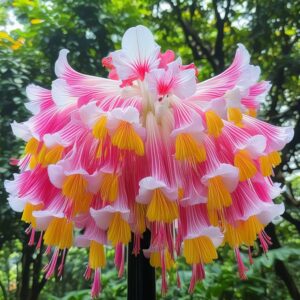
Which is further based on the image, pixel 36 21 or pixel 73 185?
pixel 36 21

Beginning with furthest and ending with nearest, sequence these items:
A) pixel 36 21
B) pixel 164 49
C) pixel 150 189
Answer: pixel 164 49, pixel 36 21, pixel 150 189

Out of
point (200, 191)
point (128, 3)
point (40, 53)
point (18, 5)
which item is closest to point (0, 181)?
point (40, 53)

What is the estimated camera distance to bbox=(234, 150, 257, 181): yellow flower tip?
365 millimetres

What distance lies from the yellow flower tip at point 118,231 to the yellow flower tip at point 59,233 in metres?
0.05

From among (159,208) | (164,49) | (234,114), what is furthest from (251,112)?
(164,49)

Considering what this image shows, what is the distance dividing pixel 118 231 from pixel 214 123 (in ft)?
0.42

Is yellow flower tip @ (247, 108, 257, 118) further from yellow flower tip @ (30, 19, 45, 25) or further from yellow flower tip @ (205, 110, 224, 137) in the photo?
yellow flower tip @ (30, 19, 45, 25)

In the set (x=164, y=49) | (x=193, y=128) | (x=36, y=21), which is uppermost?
(x=164, y=49)

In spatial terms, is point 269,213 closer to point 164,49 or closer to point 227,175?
point 227,175

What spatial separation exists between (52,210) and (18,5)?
1525mm

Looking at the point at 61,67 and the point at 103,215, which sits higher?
the point at 61,67

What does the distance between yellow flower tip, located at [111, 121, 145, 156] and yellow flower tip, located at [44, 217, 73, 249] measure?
0.29 ft

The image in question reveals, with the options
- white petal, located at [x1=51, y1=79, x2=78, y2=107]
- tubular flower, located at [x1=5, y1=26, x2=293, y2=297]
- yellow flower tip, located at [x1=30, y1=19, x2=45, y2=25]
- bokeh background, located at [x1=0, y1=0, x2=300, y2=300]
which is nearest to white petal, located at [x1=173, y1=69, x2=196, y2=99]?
tubular flower, located at [x1=5, y1=26, x2=293, y2=297]

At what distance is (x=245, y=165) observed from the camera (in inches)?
14.4
